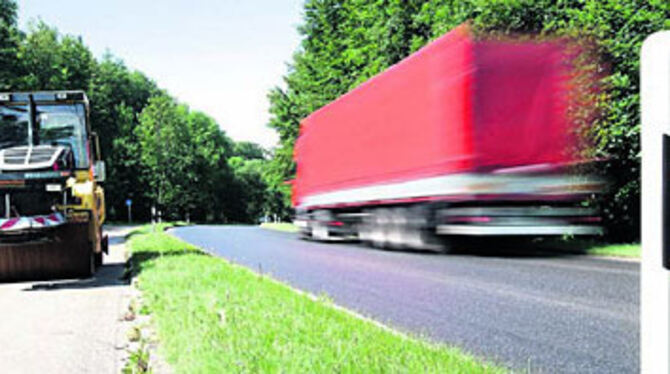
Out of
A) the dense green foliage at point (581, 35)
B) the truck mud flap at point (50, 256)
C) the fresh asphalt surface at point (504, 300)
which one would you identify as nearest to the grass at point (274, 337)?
the fresh asphalt surface at point (504, 300)

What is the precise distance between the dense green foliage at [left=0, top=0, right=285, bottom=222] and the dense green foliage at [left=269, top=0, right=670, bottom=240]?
24.4m

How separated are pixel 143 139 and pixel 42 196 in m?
67.4

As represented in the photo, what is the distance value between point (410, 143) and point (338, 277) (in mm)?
3867

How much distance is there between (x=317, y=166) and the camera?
21328 millimetres

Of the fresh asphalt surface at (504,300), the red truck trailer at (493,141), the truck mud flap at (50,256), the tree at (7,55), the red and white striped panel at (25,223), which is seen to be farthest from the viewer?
the tree at (7,55)

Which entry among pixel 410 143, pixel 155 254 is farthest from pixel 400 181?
pixel 155 254

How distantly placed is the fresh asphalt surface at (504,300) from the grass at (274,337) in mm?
683

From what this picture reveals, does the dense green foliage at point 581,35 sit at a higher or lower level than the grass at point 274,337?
higher

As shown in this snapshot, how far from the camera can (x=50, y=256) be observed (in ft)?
35.0

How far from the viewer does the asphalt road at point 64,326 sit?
5.47m

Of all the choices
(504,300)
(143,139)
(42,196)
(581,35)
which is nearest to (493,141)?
(504,300)

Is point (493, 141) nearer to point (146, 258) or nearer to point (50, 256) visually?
point (50, 256)

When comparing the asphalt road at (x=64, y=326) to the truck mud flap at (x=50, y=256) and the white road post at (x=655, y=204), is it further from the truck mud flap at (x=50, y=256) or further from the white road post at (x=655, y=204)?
the white road post at (x=655, y=204)

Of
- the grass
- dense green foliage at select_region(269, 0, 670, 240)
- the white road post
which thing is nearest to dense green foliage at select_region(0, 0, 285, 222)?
dense green foliage at select_region(269, 0, 670, 240)
